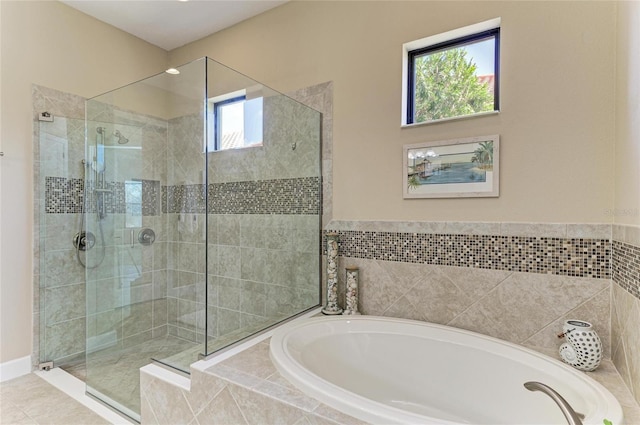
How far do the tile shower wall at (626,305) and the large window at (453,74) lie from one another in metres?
0.90

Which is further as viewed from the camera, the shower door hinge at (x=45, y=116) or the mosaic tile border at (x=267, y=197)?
the shower door hinge at (x=45, y=116)

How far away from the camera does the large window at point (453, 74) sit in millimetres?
1956

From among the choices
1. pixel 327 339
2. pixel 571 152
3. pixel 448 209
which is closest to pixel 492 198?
pixel 448 209

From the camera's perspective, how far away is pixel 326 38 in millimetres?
2436

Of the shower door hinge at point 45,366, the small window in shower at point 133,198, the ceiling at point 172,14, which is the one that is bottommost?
the shower door hinge at point 45,366

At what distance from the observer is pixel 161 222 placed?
7.96ft

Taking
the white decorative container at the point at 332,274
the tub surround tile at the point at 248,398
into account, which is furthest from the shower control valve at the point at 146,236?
the white decorative container at the point at 332,274

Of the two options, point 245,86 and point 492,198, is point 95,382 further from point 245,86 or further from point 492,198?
point 492,198

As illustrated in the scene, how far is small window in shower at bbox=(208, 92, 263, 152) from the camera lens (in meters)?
1.94

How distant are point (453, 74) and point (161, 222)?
2249 mm

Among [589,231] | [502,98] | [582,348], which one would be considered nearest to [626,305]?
[582,348]

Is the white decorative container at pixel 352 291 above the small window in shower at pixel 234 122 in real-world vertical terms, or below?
below

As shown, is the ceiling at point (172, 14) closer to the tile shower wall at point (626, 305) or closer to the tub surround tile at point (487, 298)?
the tub surround tile at point (487, 298)

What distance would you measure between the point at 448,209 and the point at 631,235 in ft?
2.68
